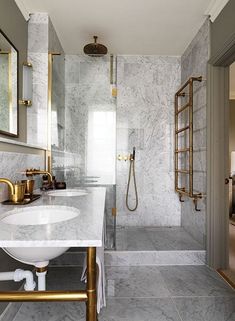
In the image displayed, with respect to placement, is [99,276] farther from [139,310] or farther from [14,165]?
[14,165]

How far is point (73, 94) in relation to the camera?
250 centimetres

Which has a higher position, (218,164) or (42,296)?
(218,164)

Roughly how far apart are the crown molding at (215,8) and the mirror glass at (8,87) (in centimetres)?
181

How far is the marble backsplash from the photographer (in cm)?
137

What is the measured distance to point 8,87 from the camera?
1.67 metres

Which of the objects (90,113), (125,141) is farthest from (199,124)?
(90,113)

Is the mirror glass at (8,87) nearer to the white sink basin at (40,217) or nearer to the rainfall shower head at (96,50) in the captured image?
the white sink basin at (40,217)

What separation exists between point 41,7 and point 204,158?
2.17m

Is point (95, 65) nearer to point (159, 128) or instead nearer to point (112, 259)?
point (159, 128)

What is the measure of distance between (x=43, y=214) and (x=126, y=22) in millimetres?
2149

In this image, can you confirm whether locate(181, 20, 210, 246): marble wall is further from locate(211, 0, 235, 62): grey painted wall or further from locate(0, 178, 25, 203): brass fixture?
locate(0, 178, 25, 203): brass fixture

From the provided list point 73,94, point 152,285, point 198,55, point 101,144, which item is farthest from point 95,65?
point 152,285

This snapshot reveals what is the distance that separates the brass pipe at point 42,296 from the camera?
2.45 ft

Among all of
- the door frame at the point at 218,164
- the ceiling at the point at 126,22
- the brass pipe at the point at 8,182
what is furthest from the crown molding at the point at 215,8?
the brass pipe at the point at 8,182
